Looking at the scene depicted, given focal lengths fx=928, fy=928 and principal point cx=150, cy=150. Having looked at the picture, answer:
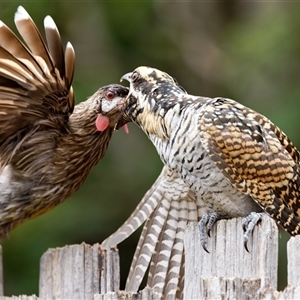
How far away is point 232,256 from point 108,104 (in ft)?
6.62

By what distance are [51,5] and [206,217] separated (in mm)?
4875

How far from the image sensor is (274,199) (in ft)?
11.1

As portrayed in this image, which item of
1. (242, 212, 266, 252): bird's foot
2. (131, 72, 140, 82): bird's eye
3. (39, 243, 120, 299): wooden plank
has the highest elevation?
(131, 72, 140, 82): bird's eye

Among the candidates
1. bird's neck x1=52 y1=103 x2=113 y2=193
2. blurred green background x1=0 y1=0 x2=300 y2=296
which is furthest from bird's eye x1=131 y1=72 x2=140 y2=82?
blurred green background x1=0 y1=0 x2=300 y2=296

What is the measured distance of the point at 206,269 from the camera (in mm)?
2568

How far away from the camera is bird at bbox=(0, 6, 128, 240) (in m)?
3.54

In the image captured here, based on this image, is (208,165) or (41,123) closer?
(208,165)

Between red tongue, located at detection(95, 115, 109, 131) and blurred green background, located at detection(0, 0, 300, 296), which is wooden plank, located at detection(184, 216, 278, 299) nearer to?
red tongue, located at detection(95, 115, 109, 131)

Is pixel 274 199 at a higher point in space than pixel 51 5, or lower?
lower

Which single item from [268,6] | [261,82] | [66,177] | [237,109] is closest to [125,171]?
[261,82]

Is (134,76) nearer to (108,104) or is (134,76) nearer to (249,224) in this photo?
(108,104)

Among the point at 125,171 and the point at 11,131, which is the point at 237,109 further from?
the point at 125,171

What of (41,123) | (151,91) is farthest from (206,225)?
(41,123)

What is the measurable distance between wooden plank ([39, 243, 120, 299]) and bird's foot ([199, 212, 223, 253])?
0.87 feet
